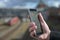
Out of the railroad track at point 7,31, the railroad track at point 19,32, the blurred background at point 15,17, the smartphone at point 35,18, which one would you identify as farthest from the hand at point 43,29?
the railroad track at point 7,31

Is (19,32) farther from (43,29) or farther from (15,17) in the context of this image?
(43,29)

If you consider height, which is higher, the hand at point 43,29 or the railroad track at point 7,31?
the hand at point 43,29

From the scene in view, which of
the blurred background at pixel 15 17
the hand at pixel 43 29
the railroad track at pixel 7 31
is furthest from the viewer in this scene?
the railroad track at pixel 7 31

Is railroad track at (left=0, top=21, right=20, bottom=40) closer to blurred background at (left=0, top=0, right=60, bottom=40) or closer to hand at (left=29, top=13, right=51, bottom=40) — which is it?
blurred background at (left=0, top=0, right=60, bottom=40)

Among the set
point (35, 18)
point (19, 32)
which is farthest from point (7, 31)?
point (35, 18)

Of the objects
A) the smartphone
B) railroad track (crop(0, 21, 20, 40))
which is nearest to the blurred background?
railroad track (crop(0, 21, 20, 40))

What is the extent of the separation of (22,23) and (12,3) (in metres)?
0.25

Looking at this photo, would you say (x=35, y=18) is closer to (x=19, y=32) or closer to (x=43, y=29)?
(x=43, y=29)

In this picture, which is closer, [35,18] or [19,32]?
[35,18]

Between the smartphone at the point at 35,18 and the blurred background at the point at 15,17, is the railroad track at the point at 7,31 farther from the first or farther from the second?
the smartphone at the point at 35,18

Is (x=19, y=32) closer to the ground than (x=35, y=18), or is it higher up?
closer to the ground

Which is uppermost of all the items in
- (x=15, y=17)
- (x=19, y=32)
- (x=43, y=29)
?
(x=43, y=29)

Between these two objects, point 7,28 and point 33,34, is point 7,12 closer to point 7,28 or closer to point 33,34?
point 7,28

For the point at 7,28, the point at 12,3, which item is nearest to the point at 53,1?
the point at 12,3
